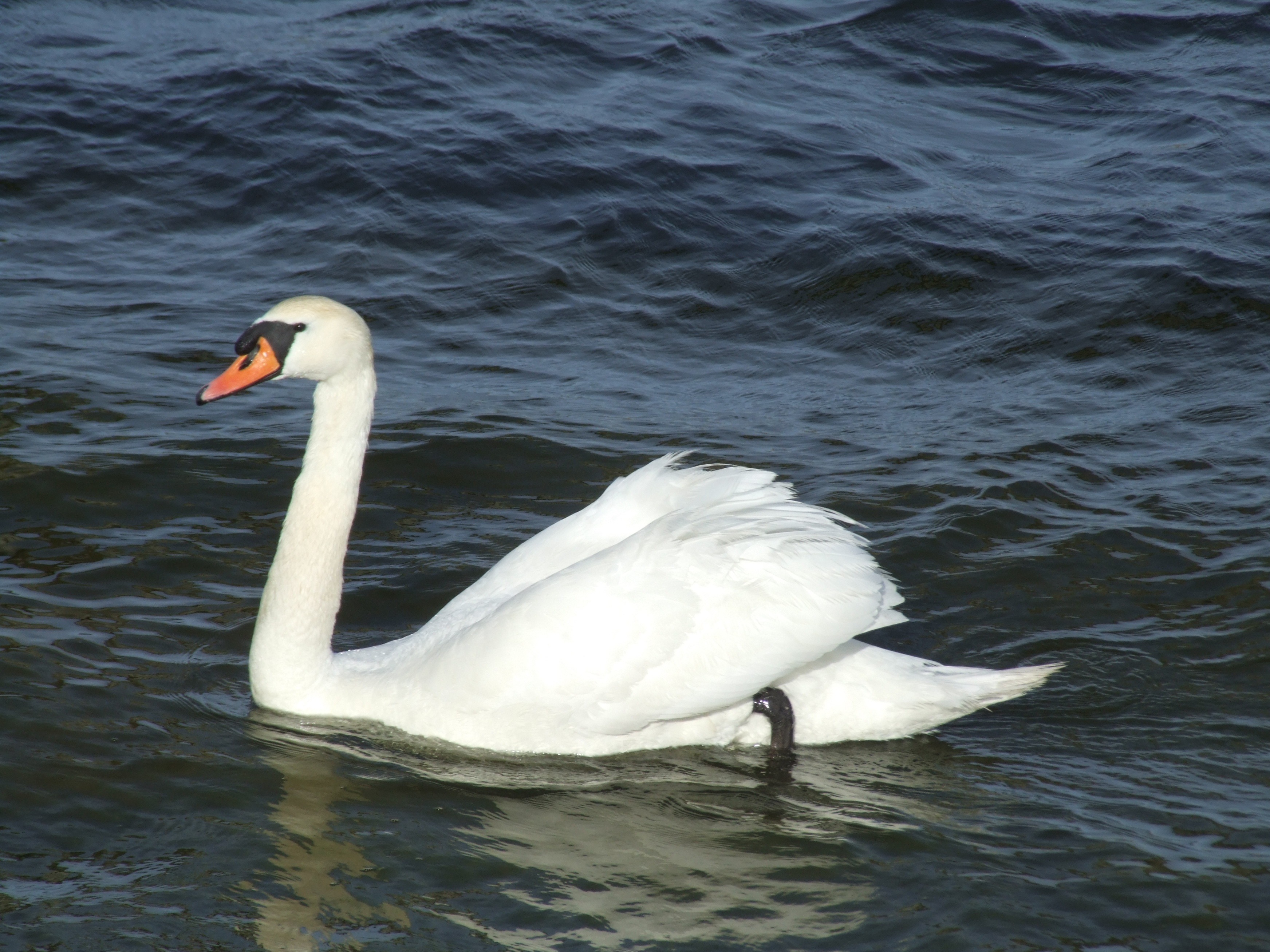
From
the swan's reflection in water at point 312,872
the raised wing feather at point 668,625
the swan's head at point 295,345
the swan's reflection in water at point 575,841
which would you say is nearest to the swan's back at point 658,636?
the raised wing feather at point 668,625

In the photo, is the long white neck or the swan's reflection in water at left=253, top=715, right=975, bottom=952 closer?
the swan's reflection in water at left=253, top=715, right=975, bottom=952

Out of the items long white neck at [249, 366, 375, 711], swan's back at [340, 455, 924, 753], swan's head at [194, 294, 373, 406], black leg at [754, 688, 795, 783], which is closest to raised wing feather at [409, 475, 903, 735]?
swan's back at [340, 455, 924, 753]

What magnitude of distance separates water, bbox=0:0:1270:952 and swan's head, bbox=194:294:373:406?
122 cm

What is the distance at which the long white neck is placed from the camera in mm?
5305

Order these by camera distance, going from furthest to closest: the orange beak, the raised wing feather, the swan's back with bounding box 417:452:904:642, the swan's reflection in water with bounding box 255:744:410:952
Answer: the swan's back with bounding box 417:452:904:642
the orange beak
the raised wing feather
the swan's reflection in water with bounding box 255:744:410:952

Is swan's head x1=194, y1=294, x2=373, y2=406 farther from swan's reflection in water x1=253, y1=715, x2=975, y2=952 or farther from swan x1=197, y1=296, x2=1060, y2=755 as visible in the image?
swan's reflection in water x1=253, y1=715, x2=975, y2=952

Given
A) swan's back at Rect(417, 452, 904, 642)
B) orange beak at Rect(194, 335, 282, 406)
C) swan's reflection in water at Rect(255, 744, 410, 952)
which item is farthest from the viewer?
swan's back at Rect(417, 452, 904, 642)

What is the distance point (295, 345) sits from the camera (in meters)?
5.17

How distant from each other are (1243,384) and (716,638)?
486 centimetres

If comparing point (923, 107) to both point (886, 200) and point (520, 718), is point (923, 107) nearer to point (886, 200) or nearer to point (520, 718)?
point (886, 200)

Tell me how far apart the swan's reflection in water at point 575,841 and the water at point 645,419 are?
0.02 metres

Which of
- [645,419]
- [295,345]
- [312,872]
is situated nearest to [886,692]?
[312,872]

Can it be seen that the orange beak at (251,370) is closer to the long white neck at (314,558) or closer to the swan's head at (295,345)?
the swan's head at (295,345)

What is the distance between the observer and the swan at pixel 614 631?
4.99 m
